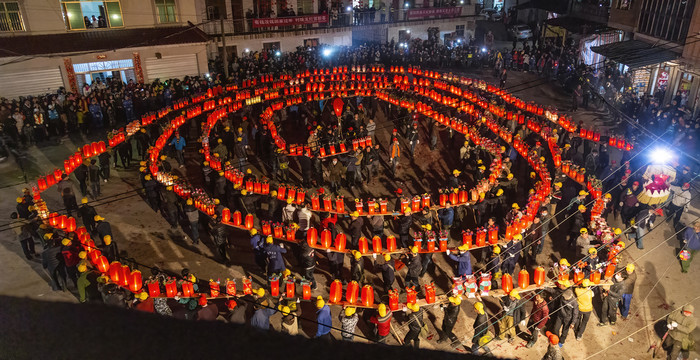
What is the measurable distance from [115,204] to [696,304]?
1948 centimetres

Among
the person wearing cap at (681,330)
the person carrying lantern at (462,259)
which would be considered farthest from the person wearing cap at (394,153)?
the person wearing cap at (681,330)

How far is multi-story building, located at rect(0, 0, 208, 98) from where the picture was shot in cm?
2738

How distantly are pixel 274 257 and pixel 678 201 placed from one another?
13397 mm

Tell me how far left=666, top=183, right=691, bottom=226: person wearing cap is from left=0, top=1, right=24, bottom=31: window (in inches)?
1353

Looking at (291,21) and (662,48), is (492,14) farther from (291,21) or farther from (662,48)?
(662,48)

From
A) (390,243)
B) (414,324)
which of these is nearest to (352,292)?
(414,324)

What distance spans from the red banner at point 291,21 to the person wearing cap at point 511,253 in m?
28.3

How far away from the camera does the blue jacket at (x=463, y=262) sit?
12.9 m

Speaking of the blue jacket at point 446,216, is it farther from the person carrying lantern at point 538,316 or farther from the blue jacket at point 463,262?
the person carrying lantern at point 538,316

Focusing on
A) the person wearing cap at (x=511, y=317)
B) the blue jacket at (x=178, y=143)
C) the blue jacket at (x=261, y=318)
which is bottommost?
the person wearing cap at (x=511, y=317)

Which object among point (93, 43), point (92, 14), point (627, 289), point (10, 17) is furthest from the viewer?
point (92, 14)

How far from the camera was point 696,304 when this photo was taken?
41.8 feet

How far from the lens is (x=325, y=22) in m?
38.5

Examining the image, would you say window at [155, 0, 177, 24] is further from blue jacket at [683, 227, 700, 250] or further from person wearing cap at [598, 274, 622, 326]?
blue jacket at [683, 227, 700, 250]
